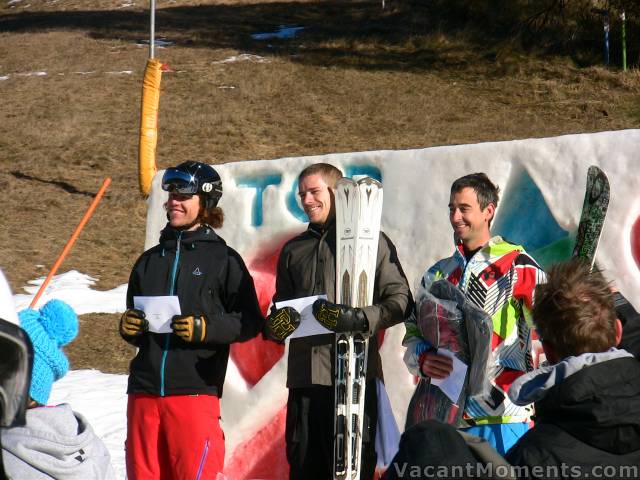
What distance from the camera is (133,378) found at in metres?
4.53

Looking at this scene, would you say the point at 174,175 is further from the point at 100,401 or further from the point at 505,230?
the point at 100,401

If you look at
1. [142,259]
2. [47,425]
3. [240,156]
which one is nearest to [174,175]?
[142,259]

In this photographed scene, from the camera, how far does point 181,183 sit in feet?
14.9

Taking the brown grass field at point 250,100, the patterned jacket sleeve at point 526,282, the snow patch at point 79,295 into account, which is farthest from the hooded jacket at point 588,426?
the snow patch at point 79,295

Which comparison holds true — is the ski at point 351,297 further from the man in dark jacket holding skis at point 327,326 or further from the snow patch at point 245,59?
the snow patch at point 245,59

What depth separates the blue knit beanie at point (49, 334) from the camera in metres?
2.70

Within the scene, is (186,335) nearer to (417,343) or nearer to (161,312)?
(161,312)

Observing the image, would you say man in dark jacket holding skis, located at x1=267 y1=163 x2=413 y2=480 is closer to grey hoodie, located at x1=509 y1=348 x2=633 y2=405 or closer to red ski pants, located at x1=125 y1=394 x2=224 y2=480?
red ski pants, located at x1=125 y1=394 x2=224 y2=480

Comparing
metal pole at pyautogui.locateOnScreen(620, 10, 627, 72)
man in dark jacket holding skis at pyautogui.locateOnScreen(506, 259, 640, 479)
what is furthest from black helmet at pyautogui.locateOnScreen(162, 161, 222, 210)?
metal pole at pyautogui.locateOnScreen(620, 10, 627, 72)

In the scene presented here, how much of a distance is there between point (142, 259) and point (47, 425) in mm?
2138

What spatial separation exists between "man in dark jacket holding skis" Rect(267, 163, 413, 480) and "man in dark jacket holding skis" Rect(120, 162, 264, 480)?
10.3 inches

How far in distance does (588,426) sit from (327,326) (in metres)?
1.96

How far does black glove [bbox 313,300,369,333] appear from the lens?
4133mm

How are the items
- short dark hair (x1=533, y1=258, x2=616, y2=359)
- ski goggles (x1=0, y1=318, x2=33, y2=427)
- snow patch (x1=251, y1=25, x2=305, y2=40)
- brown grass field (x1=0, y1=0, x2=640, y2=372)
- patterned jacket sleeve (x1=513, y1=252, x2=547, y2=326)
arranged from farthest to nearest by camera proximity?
snow patch (x1=251, y1=25, x2=305, y2=40) → brown grass field (x1=0, y1=0, x2=640, y2=372) → patterned jacket sleeve (x1=513, y1=252, x2=547, y2=326) → short dark hair (x1=533, y1=258, x2=616, y2=359) → ski goggles (x1=0, y1=318, x2=33, y2=427)
